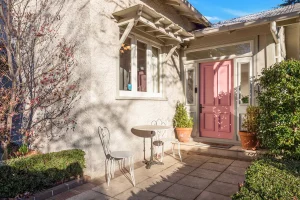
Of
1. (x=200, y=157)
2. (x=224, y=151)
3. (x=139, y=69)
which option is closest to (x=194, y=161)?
(x=200, y=157)

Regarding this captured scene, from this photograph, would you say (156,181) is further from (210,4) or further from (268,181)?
(210,4)

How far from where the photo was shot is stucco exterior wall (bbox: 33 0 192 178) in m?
3.77

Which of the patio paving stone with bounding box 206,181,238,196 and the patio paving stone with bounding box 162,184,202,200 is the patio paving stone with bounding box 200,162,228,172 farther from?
the patio paving stone with bounding box 162,184,202,200

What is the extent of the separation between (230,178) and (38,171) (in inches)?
132

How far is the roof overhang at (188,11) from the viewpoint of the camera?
18.8ft

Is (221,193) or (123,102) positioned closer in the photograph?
(221,193)

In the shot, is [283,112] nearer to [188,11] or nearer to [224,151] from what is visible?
[224,151]

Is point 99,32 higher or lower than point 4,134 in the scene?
higher

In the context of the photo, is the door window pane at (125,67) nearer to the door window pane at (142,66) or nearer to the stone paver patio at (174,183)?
the door window pane at (142,66)

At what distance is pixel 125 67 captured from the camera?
185 inches

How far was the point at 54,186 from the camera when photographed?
127 inches

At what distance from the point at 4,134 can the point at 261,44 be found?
6366mm

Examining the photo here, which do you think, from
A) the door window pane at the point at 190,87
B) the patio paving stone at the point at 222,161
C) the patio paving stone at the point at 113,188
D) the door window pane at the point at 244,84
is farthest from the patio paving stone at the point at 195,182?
the door window pane at the point at 190,87

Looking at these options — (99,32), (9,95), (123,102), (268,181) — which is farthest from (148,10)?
(268,181)
